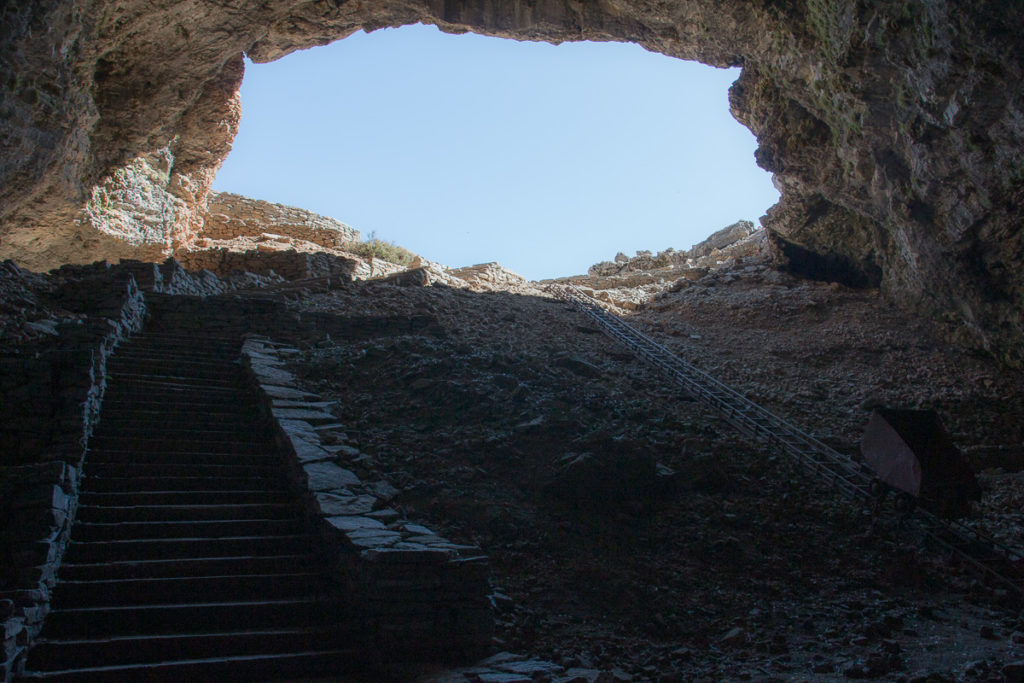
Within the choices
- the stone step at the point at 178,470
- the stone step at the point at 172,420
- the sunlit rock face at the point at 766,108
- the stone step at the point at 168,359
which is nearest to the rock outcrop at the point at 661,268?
the sunlit rock face at the point at 766,108

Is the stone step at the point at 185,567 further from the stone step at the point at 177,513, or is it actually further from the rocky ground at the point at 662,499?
the rocky ground at the point at 662,499

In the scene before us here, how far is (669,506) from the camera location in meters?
6.71

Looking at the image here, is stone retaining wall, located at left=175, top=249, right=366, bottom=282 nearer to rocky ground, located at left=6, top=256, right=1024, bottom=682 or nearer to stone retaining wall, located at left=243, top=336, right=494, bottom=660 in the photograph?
rocky ground, located at left=6, top=256, right=1024, bottom=682

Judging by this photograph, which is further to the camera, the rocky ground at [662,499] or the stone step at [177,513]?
the stone step at [177,513]

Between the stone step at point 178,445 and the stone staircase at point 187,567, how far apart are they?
0.01 meters

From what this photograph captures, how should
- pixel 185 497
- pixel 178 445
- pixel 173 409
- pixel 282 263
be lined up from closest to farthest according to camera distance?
pixel 185 497 → pixel 178 445 → pixel 173 409 → pixel 282 263

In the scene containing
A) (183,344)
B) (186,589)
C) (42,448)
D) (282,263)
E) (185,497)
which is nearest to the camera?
(186,589)

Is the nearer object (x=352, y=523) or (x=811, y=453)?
(x=352, y=523)

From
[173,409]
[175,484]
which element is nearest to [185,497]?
[175,484]

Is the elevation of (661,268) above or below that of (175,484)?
above

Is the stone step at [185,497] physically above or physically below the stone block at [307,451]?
below

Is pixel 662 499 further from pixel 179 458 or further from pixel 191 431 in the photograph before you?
pixel 191 431

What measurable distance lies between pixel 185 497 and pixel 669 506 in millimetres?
4919

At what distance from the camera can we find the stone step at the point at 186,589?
14.5 ft
